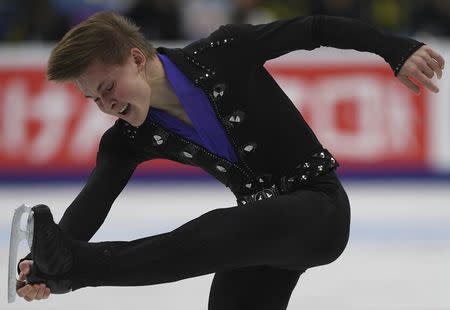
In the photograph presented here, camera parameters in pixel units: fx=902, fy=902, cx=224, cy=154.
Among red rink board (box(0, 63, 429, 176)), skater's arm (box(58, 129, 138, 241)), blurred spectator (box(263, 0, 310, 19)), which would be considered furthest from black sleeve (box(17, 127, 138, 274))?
blurred spectator (box(263, 0, 310, 19))

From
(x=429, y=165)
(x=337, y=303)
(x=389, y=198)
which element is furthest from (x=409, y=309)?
(x=429, y=165)

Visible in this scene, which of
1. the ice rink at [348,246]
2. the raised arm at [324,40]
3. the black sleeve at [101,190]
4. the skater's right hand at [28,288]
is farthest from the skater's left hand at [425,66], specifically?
the ice rink at [348,246]

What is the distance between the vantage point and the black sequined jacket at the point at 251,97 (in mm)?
2613

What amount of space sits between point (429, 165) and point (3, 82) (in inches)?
126

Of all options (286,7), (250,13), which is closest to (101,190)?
(250,13)

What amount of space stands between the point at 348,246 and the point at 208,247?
3.00m

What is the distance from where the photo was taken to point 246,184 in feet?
8.76

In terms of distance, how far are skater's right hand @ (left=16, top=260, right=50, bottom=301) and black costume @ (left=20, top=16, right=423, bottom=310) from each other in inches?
3.9

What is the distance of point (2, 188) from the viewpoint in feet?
21.9

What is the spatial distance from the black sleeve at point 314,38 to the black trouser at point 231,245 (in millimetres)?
412

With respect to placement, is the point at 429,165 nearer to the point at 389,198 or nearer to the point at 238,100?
the point at 389,198

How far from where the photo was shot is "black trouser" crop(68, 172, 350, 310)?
7.47ft

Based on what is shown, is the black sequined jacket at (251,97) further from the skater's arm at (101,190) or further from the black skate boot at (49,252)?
the black skate boot at (49,252)

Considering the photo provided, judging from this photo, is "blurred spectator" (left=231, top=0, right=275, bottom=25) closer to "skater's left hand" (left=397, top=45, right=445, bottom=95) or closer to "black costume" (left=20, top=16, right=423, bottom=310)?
"black costume" (left=20, top=16, right=423, bottom=310)
